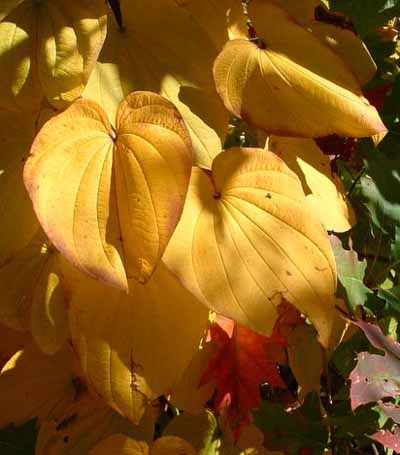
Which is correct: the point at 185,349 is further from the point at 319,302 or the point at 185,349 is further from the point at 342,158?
the point at 342,158

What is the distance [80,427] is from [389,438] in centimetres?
40

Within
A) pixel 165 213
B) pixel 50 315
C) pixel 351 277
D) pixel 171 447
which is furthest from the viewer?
Answer: pixel 351 277

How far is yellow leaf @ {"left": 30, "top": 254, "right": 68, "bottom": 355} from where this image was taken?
0.76 meters

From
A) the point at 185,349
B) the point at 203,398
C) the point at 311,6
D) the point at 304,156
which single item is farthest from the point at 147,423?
the point at 311,6

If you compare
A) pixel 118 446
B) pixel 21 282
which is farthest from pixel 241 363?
pixel 21 282

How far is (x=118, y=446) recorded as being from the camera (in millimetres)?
856

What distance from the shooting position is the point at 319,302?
0.72m

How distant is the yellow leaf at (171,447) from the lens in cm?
88

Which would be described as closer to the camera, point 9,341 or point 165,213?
point 165,213

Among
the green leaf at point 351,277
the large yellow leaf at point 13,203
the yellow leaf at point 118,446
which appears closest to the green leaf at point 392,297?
the green leaf at point 351,277

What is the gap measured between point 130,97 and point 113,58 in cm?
10

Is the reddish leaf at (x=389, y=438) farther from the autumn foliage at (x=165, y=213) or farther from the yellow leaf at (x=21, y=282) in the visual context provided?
the yellow leaf at (x=21, y=282)

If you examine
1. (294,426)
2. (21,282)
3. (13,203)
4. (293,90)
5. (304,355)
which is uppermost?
(293,90)

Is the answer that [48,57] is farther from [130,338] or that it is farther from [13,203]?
[130,338]
